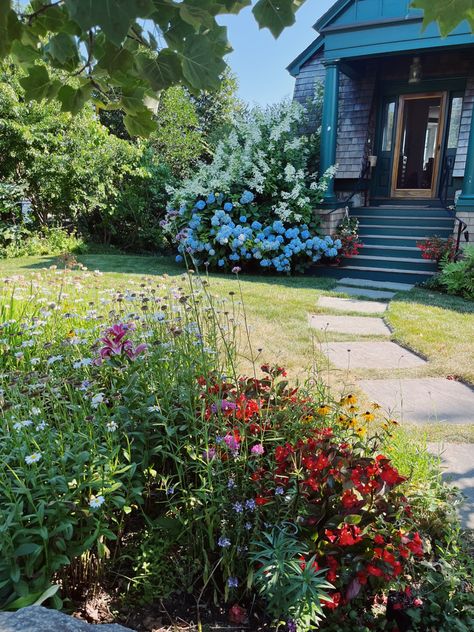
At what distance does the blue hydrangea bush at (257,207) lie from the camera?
24.4 feet

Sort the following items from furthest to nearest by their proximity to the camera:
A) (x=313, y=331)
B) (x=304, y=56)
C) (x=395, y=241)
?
(x=304, y=56) → (x=395, y=241) → (x=313, y=331)

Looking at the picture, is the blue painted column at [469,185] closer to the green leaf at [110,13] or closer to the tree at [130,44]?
the tree at [130,44]

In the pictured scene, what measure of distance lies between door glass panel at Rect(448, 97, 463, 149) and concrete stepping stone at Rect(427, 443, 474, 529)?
8.94m

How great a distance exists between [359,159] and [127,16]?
10.0 meters

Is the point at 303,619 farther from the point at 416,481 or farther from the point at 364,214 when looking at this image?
the point at 364,214

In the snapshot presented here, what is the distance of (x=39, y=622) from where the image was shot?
38.9 inches

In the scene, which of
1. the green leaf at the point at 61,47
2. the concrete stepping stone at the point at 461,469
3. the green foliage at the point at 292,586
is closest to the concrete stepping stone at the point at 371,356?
the concrete stepping stone at the point at 461,469

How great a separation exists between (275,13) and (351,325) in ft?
12.7

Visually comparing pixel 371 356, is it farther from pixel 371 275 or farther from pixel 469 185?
pixel 469 185

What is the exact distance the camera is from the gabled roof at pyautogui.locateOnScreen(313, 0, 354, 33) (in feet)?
26.8

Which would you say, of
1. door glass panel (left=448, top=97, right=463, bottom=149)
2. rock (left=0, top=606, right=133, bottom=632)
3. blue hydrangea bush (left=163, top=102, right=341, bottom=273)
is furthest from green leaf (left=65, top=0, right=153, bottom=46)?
door glass panel (left=448, top=97, right=463, bottom=149)

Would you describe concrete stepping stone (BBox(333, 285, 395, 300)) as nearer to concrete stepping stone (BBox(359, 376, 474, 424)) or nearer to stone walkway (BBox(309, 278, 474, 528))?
stone walkway (BBox(309, 278, 474, 528))

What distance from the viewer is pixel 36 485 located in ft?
4.96

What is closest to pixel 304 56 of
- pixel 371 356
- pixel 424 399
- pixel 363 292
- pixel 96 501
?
pixel 363 292
